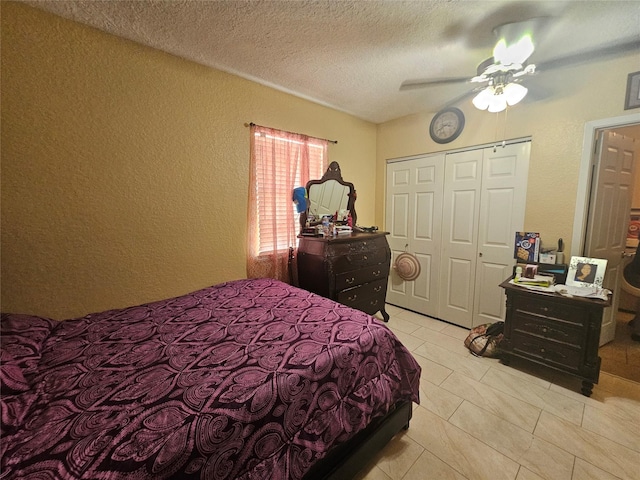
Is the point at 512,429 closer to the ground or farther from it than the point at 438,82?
closer to the ground

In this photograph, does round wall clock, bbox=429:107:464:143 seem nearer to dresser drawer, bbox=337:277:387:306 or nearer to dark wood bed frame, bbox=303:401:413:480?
dresser drawer, bbox=337:277:387:306

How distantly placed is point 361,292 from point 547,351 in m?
1.54

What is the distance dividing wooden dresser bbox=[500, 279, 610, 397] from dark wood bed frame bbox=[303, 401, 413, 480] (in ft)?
4.18

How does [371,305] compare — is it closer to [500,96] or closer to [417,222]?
[417,222]

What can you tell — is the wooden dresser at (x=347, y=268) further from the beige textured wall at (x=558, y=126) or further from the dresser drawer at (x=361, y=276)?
the beige textured wall at (x=558, y=126)

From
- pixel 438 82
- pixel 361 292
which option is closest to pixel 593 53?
pixel 438 82

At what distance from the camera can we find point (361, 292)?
8.89 feet

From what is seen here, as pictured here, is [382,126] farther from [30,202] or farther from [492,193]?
[30,202]

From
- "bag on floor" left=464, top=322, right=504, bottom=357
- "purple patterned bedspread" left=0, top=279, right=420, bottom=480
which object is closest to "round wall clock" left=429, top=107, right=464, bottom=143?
"bag on floor" left=464, top=322, right=504, bottom=357

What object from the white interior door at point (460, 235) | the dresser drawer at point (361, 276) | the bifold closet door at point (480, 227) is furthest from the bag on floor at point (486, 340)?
the dresser drawer at point (361, 276)

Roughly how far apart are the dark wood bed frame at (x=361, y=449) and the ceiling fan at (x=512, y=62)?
2096mm

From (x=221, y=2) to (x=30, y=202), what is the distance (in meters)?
1.63

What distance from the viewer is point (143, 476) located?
71cm

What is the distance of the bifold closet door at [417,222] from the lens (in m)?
3.13
